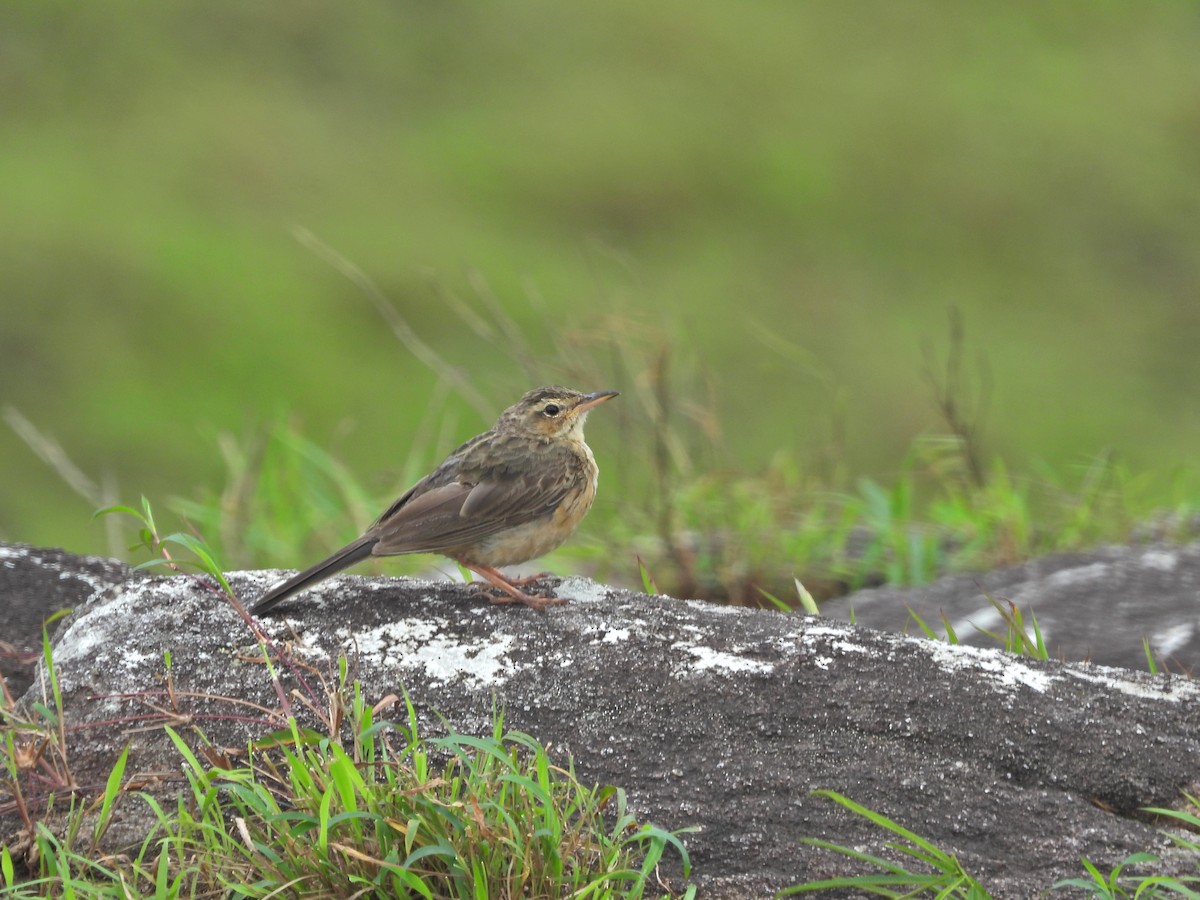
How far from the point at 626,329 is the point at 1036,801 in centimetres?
343

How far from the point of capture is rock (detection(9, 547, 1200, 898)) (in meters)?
3.09

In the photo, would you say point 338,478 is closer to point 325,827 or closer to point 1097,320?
point 325,827

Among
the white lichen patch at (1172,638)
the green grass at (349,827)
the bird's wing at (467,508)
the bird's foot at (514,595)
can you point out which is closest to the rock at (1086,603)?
the white lichen patch at (1172,638)

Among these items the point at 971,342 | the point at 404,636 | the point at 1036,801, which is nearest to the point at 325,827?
the point at 404,636

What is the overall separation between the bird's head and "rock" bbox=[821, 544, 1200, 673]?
39.1 inches

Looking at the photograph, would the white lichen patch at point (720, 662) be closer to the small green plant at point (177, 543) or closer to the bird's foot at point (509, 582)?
the bird's foot at point (509, 582)

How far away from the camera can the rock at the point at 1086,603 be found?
4746mm

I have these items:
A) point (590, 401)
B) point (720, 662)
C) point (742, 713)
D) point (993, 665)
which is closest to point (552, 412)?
point (590, 401)

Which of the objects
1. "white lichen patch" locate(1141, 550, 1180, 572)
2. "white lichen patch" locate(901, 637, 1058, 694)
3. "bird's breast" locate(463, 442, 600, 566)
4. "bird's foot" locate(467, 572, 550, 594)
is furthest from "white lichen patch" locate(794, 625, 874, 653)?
"white lichen patch" locate(1141, 550, 1180, 572)

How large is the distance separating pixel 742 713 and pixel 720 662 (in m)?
0.15

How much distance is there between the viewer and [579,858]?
111 inches

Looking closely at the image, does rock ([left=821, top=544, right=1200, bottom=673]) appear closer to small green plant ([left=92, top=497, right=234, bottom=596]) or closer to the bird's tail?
the bird's tail

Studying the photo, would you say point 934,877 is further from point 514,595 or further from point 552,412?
point 552,412

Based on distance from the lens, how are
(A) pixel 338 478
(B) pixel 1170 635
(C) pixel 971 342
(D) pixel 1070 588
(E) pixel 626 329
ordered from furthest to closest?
(C) pixel 971 342 → (A) pixel 338 478 → (E) pixel 626 329 → (D) pixel 1070 588 → (B) pixel 1170 635
